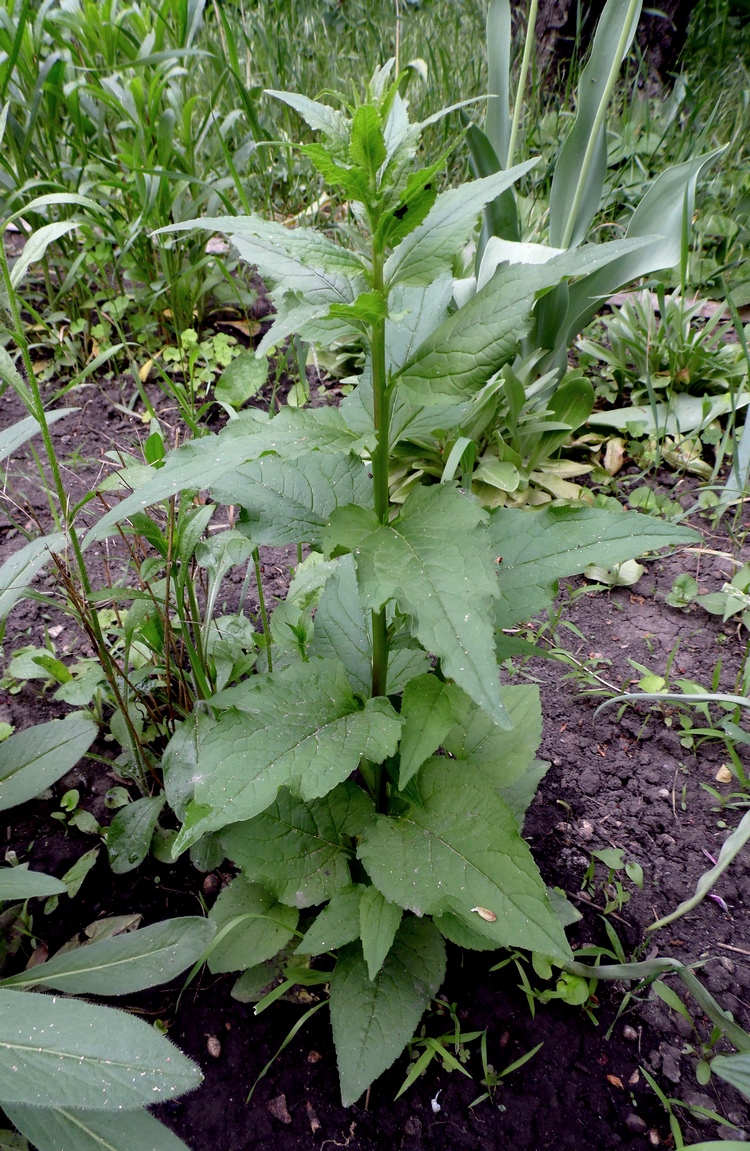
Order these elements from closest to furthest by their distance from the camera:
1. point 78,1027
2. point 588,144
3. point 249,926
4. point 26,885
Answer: point 78,1027 → point 26,885 → point 249,926 → point 588,144

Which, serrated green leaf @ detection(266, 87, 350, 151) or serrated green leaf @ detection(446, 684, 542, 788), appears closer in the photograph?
serrated green leaf @ detection(266, 87, 350, 151)

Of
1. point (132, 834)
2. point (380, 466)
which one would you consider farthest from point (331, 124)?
point (132, 834)

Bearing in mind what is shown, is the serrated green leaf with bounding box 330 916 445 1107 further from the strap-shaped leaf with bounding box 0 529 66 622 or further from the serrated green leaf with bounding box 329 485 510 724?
the strap-shaped leaf with bounding box 0 529 66 622

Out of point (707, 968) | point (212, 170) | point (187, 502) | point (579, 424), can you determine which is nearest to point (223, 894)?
point (187, 502)

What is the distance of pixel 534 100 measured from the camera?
14.3 feet

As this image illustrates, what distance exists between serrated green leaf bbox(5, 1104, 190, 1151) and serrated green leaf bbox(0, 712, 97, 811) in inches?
21.0

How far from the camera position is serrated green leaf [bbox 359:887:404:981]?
1.08 m

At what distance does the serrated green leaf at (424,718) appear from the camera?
978 millimetres

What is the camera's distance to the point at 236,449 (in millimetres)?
850

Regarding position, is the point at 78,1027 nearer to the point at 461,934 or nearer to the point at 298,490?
the point at 461,934

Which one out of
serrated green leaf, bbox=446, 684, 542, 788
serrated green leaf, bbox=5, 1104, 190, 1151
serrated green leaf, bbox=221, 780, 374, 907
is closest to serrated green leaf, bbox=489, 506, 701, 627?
serrated green leaf, bbox=446, 684, 542, 788

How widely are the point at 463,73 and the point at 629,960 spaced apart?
4.92 meters

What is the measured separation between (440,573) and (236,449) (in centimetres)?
30

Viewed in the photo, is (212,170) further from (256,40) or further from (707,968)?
(707,968)
